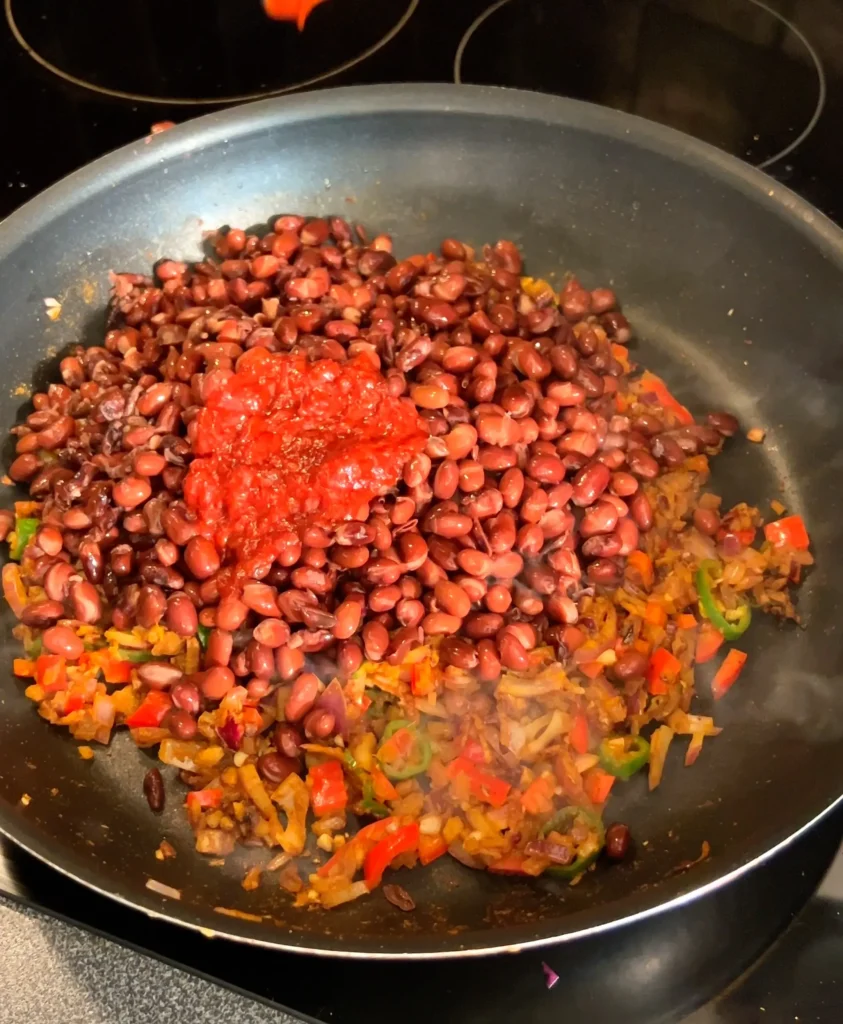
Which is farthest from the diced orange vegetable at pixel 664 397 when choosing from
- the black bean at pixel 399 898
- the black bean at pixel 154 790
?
the black bean at pixel 154 790

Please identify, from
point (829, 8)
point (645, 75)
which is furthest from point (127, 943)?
point (829, 8)

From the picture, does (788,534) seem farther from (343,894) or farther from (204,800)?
(204,800)

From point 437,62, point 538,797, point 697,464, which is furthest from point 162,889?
point 437,62

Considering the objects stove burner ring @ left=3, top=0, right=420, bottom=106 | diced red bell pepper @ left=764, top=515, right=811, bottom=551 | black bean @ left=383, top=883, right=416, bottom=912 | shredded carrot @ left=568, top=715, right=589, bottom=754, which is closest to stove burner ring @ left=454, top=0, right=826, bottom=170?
stove burner ring @ left=3, top=0, right=420, bottom=106

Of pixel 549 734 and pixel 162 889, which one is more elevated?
pixel 549 734

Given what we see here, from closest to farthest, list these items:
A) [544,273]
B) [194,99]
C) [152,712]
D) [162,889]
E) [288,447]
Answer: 1. [162,889]
2. [152,712]
3. [288,447]
4. [544,273]
5. [194,99]

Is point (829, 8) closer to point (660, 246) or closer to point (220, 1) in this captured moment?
point (660, 246)

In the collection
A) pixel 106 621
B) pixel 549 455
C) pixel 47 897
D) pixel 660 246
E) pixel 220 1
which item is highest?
pixel 220 1
